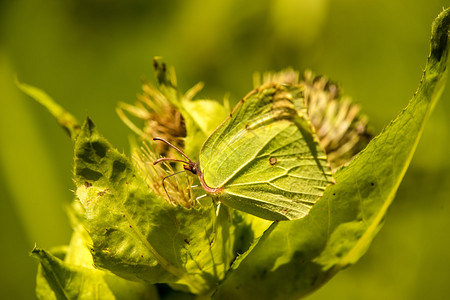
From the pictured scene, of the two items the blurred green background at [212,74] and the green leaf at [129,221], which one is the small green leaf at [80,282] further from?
the blurred green background at [212,74]

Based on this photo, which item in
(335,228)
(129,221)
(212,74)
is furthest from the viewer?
(212,74)

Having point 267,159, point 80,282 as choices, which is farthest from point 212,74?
point 80,282

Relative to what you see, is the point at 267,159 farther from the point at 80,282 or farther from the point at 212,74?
the point at 212,74

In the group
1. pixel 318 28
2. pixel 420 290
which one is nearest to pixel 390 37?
pixel 318 28

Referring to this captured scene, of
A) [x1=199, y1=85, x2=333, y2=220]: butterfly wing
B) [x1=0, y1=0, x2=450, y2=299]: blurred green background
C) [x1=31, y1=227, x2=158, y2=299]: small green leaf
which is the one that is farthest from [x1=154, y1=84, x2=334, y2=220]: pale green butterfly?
[x1=0, y1=0, x2=450, y2=299]: blurred green background

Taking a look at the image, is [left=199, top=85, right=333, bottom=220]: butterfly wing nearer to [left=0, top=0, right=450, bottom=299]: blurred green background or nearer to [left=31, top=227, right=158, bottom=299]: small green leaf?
[left=31, top=227, right=158, bottom=299]: small green leaf

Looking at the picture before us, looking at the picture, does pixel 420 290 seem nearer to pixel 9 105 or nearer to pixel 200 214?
pixel 200 214
